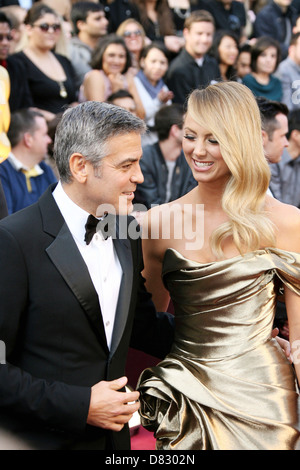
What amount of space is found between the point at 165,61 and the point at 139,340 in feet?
15.3

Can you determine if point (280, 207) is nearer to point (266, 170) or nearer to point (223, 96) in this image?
point (266, 170)

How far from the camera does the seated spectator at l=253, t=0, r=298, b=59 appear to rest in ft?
28.2

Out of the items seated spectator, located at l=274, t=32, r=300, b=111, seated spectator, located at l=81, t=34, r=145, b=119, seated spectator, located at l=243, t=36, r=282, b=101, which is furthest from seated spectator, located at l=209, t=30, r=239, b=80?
seated spectator, located at l=81, t=34, r=145, b=119

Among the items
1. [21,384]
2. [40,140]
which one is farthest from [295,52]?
[21,384]

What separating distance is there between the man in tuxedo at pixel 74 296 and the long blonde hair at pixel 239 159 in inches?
14.9

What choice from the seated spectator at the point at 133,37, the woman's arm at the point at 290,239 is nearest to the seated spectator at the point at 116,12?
the seated spectator at the point at 133,37

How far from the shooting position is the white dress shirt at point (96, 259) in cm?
206

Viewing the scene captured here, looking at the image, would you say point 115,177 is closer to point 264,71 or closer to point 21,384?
point 21,384

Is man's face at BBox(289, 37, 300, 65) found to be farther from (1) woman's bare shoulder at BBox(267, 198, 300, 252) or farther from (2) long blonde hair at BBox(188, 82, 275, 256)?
(1) woman's bare shoulder at BBox(267, 198, 300, 252)

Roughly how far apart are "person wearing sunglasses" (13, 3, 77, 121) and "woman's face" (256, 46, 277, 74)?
2189 mm

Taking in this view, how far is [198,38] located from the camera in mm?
6750

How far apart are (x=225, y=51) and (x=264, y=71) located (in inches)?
18.1

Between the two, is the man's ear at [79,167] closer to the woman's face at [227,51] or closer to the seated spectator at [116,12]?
the woman's face at [227,51]
